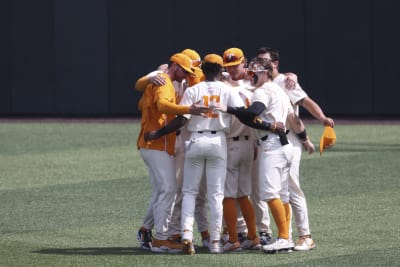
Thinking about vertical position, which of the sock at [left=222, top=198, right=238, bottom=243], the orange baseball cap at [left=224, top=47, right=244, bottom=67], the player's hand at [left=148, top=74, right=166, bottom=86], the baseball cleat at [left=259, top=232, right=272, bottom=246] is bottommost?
the baseball cleat at [left=259, top=232, right=272, bottom=246]

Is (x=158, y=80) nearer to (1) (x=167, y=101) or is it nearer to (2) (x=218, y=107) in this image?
(1) (x=167, y=101)

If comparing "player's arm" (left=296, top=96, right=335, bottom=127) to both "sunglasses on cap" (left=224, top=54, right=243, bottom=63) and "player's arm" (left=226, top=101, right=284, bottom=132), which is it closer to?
"player's arm" (left=226, top=101, right=284, bottom=132)

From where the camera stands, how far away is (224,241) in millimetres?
10156

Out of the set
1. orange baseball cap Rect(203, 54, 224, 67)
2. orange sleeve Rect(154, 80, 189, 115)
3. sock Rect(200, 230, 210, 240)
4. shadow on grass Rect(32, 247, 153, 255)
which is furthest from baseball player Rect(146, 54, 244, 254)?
shadow on grass Rect(32, 247, 153, 255)

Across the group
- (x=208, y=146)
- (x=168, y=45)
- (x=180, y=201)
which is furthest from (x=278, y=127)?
(x=168, y=45)

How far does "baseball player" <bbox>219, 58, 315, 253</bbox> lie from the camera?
958 cm

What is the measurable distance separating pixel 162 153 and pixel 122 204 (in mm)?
3139

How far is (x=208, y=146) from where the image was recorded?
9617 mm

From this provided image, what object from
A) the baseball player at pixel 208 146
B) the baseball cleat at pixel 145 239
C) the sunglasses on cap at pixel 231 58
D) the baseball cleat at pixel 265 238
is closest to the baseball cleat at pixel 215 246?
the baseball player at pixel 208 146

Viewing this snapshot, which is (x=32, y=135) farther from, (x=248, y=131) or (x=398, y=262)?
(x=398, y=262)

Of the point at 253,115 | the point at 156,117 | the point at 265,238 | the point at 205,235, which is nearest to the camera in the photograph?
the point at 253,115

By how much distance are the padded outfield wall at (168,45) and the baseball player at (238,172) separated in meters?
16.5

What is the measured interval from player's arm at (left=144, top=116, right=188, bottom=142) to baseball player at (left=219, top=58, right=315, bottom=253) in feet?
1.54

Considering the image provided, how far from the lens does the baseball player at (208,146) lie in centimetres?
962
